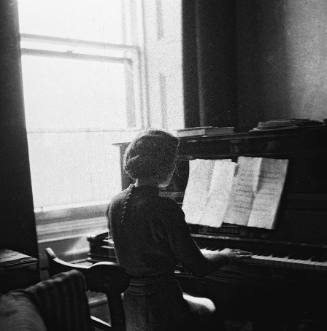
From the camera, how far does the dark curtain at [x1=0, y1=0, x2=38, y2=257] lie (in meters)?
3.02

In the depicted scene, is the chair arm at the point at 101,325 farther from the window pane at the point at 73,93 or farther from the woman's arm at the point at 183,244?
the window pane at the point at 73,93

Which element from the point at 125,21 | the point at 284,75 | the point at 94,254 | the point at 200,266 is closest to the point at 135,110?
the point at 125,21

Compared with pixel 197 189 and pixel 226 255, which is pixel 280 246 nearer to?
pixel 226 255

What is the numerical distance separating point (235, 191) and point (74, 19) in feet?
6.98

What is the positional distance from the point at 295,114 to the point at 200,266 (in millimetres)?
1958

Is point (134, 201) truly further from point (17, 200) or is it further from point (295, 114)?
point (295, 114)

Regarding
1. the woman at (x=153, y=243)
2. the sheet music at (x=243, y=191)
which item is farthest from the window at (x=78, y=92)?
the woman at (x=153, y=243)

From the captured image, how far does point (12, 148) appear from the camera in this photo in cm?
306

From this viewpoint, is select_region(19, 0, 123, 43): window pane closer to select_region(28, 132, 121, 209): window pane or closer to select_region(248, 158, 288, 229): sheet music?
select_region(28, 132, 121, 209): window pane

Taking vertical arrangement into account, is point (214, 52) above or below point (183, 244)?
above

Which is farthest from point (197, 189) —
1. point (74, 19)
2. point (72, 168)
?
point (74, 19)

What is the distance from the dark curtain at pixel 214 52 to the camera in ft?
12.9

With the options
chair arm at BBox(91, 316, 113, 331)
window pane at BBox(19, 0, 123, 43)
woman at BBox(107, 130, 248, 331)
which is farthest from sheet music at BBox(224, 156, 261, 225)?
window pane at BBox(19, 0, 123, 43)

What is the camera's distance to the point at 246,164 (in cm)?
269
